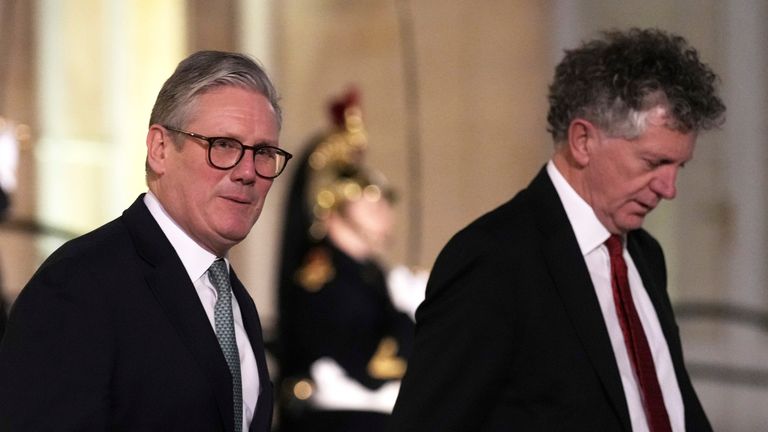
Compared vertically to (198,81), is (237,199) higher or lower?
lower

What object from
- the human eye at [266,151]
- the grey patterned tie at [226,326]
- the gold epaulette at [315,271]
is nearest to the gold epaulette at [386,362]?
the gold epaulette at [315,271]

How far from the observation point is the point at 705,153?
8617mm

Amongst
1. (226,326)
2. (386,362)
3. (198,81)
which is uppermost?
(198,81)

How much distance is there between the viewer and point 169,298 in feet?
7.29

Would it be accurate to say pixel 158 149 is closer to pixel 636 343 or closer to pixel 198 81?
pixel 198 81

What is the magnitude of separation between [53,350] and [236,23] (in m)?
6.25

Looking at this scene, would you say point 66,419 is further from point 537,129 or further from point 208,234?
point 537,129

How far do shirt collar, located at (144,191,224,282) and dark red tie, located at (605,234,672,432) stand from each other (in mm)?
989

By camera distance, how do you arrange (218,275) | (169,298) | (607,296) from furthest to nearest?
(607,296) < (218,275) < (169,298)

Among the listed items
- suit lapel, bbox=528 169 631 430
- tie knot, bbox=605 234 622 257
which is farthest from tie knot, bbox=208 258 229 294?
tie knot, bbox=605 234 622 257

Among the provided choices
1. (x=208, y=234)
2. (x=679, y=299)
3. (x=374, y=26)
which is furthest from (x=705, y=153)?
(x=208, y=234)

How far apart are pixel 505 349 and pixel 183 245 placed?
717 millimetres

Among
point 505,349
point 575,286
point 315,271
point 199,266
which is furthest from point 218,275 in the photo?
point 315,271

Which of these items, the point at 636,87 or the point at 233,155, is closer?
the point at 233,155
